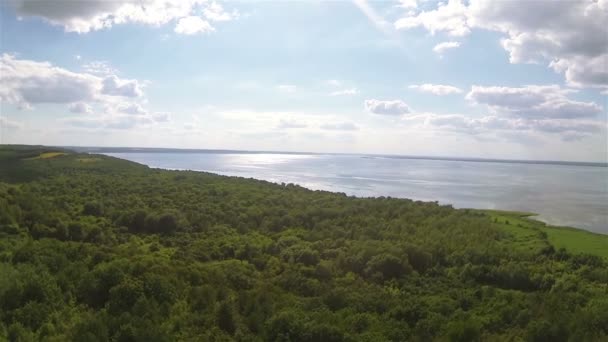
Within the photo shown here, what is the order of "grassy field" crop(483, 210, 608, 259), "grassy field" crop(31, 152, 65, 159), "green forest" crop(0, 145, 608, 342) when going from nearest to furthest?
1. "green forest" crop(0, 145, 608, 342)
2. "grassy field" crop(483, 210, 608, 259)
3. "grassy field" crop(31, 152, 65, 159)

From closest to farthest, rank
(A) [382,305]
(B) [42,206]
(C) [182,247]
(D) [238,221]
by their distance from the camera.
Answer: (A) [382,305] → (C) [182,247] → (B) [42,206] → (D) [238,221]

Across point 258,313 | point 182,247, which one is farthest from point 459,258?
point 182,247

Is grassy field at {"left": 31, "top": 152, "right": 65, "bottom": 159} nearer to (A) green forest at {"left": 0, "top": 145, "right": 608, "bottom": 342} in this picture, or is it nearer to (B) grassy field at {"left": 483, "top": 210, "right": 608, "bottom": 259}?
(A) green forest at {"left": 0, "top": 145, "right": 608, "bottom": 342}

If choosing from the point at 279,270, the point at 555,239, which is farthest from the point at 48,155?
the point at 555,239

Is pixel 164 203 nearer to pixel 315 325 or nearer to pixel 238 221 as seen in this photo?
pixel 238 221

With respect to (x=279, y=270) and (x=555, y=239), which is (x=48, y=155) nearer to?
(x=279, y=270)

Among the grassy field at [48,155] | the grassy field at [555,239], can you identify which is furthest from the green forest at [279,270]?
the grassy field at [48,155]

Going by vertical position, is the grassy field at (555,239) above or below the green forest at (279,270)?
above

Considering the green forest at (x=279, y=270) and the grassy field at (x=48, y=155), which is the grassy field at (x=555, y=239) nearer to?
the green forest at (x=279, y=270)

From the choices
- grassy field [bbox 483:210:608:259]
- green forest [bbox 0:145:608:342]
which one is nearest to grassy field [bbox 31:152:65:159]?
green forest [bbox 0:145:608:342]
